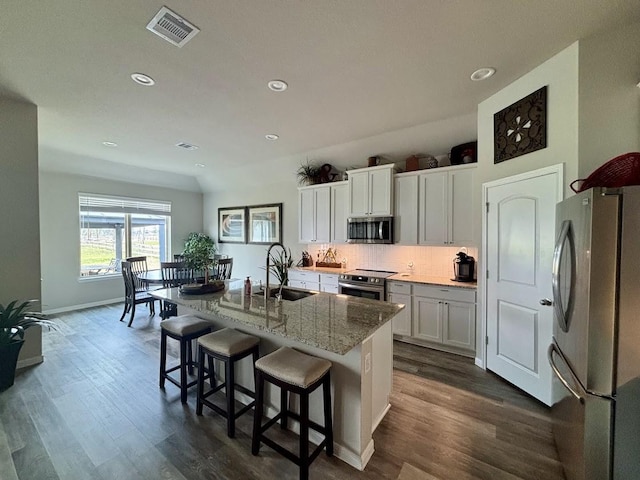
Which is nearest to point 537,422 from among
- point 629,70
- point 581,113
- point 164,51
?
point 581,113

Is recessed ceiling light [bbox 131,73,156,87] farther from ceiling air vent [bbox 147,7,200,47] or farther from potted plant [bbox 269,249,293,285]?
potted plant [bbox 269,249,293,285]

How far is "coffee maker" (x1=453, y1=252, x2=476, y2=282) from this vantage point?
3480 mm

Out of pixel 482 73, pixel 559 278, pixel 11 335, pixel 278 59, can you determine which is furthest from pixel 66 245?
pixel 559 278

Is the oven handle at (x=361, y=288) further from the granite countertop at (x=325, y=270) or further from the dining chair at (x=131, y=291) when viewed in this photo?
the dining chair at (x=131, y=291)

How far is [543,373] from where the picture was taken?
2.38 metres

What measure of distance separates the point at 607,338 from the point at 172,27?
3.12 metres

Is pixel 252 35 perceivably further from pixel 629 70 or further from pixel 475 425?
pixel 475 425

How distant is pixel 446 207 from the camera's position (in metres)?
3.58

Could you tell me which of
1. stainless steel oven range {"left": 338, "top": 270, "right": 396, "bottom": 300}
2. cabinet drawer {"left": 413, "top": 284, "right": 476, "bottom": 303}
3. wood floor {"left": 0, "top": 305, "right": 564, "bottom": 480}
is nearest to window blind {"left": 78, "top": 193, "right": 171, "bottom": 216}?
wood floor {"left": 0, "top": 305, "right": 564, "bottom": 480}

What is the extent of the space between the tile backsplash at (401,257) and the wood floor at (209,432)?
4.57ft

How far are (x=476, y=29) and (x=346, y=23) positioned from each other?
36.5 inches

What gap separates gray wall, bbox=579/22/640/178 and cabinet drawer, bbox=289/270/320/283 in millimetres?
3506

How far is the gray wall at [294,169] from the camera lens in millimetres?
3586

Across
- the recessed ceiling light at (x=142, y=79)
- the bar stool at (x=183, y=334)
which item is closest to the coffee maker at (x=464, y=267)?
the bar stool at (x=183, y=334)
